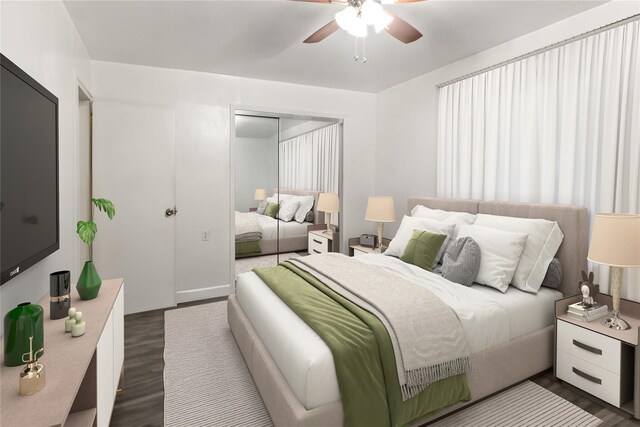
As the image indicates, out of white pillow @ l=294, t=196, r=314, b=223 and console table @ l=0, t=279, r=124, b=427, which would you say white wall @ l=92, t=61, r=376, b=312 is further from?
console table @ l=0, t=279, r=124, b=427

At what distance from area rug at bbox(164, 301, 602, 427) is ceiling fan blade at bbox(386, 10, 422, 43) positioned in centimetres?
241

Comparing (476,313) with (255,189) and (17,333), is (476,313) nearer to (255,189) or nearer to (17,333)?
(17,333)

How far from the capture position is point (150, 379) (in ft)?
8.12

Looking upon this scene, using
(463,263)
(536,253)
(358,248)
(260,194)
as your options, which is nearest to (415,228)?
(463,263)

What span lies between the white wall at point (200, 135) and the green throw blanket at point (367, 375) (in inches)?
92.5

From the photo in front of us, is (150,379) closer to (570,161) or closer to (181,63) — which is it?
(181,63)

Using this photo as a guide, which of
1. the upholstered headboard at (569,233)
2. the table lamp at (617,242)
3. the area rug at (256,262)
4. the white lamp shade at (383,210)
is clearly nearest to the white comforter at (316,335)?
the upholstered headboard at (569,233)

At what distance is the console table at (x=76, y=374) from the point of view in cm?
104

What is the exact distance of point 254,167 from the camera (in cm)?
445

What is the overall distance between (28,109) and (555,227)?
338 cm

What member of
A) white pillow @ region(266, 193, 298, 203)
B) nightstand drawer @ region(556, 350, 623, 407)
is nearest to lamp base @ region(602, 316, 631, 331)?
nightstand drawer @ region(556, 350, 623, 407)

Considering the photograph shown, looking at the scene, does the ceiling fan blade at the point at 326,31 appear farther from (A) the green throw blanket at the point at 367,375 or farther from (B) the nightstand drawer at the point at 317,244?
(B) the nightstand drawer at the point at 317,244

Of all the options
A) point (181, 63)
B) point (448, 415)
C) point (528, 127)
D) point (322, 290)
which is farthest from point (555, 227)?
point (181, 63)

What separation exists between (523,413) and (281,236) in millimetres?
3279
